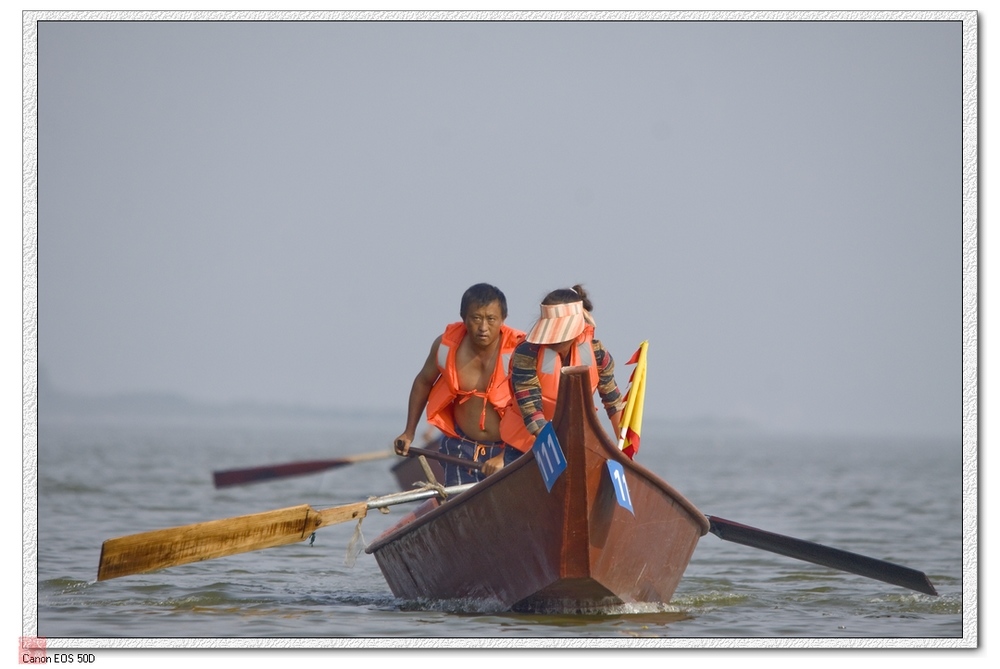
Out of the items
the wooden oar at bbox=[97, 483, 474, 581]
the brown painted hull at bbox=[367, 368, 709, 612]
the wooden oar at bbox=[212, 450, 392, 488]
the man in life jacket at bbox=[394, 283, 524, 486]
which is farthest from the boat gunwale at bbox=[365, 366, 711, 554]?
the wooden oar at bbox=[212, 450, 392, 488]

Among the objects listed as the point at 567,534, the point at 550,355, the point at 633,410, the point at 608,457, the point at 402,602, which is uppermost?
the point at 550,355

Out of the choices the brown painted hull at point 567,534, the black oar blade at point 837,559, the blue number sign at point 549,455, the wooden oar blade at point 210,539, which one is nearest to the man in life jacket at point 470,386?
the brown painted hull at point 567,534

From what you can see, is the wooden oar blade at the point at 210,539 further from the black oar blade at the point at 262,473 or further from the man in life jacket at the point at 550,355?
the black oar blade at the point at 262,473

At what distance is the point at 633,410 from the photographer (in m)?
8.10

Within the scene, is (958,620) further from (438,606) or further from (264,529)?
(264,529)

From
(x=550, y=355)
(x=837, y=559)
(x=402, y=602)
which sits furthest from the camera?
(x=402, y=602)

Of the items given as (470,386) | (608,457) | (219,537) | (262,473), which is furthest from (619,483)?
(262,473)

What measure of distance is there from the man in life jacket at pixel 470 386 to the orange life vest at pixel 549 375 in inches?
11.9

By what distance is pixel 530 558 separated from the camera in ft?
24.9

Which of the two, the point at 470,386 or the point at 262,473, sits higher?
the point at 470,386

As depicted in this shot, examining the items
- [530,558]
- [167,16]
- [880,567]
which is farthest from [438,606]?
[167,16]

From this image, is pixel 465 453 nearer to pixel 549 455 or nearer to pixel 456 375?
pixel 456 375

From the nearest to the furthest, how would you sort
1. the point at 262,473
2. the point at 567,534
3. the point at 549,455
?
the point at 549,455, the point at 567,534, the point at 262,473

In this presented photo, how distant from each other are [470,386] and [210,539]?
2154 millimetres
